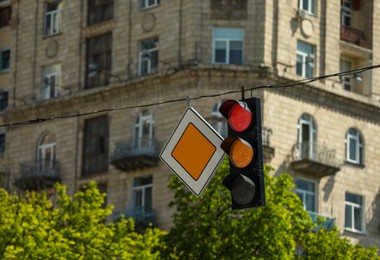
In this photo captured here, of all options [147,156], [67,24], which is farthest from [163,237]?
[67,24]

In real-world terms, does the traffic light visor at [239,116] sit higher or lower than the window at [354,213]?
lower

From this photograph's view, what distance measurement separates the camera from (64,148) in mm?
70312

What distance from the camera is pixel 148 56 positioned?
67438mm

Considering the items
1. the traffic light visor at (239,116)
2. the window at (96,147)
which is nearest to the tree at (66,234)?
the window at (96,147)

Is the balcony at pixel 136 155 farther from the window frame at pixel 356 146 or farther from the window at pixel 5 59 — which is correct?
the window at pixel 5 59

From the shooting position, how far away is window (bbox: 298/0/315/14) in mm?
67825

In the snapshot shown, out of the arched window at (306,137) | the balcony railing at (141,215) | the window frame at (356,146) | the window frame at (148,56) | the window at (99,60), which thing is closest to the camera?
the balcony railing at (141,215)

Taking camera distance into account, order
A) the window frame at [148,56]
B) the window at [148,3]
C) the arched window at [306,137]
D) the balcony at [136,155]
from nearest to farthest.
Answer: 1. the balcony at [136,155]
2. the arched window at [306,137]
3. the window frame at [148,56]
4. the window at [148,3]

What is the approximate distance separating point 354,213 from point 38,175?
46.9ft

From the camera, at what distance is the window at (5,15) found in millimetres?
75938

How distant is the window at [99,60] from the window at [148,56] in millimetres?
2038

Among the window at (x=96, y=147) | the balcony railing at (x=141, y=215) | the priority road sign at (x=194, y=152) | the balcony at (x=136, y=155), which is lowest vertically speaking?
the priority road sign at (x=194, y=152)

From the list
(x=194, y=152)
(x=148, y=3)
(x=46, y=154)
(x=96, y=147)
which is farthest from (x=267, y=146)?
(x=194, y=152)

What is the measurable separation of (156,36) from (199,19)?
7.64 ft
